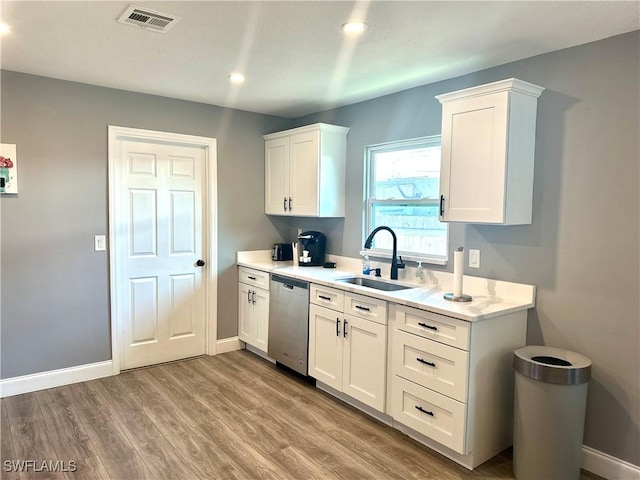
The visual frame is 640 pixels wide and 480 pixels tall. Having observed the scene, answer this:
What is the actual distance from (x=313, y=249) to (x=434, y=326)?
186 cm

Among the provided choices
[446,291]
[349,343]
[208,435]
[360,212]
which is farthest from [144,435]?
[360,212]

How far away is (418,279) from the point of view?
3359 mm

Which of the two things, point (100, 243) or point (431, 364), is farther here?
point (100, 243)

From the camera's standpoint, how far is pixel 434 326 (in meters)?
2.55

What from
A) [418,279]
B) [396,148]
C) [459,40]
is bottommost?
[418,279]

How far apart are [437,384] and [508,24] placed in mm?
2003

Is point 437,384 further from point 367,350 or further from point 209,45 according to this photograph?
point 209,45

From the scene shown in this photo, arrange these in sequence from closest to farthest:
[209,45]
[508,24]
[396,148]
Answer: [508,24] → [209,45] → [396,148]

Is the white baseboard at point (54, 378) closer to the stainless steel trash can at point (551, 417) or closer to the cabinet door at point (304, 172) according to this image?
the cabinet door at point (304, 172)

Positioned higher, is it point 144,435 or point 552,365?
Result: point 552,365

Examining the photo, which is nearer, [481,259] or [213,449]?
[213,449]

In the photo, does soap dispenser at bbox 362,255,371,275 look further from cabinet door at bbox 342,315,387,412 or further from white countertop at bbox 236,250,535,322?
cabinet door at bbox 342,315,387,412

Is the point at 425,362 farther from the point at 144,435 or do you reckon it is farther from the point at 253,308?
the point at 253,308

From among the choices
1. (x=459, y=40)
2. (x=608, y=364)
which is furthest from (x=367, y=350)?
(x=459, y=40)
